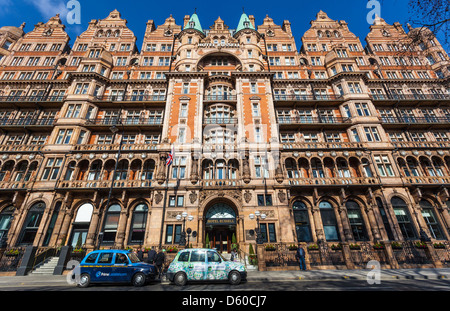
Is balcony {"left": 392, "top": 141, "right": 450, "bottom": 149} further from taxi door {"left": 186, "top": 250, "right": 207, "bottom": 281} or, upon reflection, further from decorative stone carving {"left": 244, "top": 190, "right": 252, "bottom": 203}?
taxi door {"left": 186, "top": 250, "right": 207, "bottom": 281}

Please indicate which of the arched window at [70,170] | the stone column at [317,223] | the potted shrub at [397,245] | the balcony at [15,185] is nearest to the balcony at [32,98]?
the arched window at [70,170]

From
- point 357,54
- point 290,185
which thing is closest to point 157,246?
point 290,185

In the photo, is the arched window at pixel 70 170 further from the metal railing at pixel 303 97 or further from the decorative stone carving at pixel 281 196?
the metal railing at pixel 303 97

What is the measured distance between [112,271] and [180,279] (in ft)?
12.8

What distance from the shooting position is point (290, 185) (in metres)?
23.3

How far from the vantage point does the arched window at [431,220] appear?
75.2ft

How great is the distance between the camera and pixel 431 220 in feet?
77.9

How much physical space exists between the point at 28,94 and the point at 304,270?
42.6 m

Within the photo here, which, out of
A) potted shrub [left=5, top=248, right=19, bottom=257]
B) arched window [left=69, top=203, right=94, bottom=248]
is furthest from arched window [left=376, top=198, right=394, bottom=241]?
potted shrub [left=5, top=248, right=19, bottom=257]

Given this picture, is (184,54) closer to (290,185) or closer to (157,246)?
(290,185)

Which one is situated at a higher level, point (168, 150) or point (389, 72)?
point (389, 72)

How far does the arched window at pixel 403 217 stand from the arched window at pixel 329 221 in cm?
693

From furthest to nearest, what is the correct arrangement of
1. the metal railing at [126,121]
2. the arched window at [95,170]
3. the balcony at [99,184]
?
the metal railing at [126,121], the arched window at [95,170], the balcony at [99,184]

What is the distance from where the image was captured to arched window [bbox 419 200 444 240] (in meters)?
22.9
